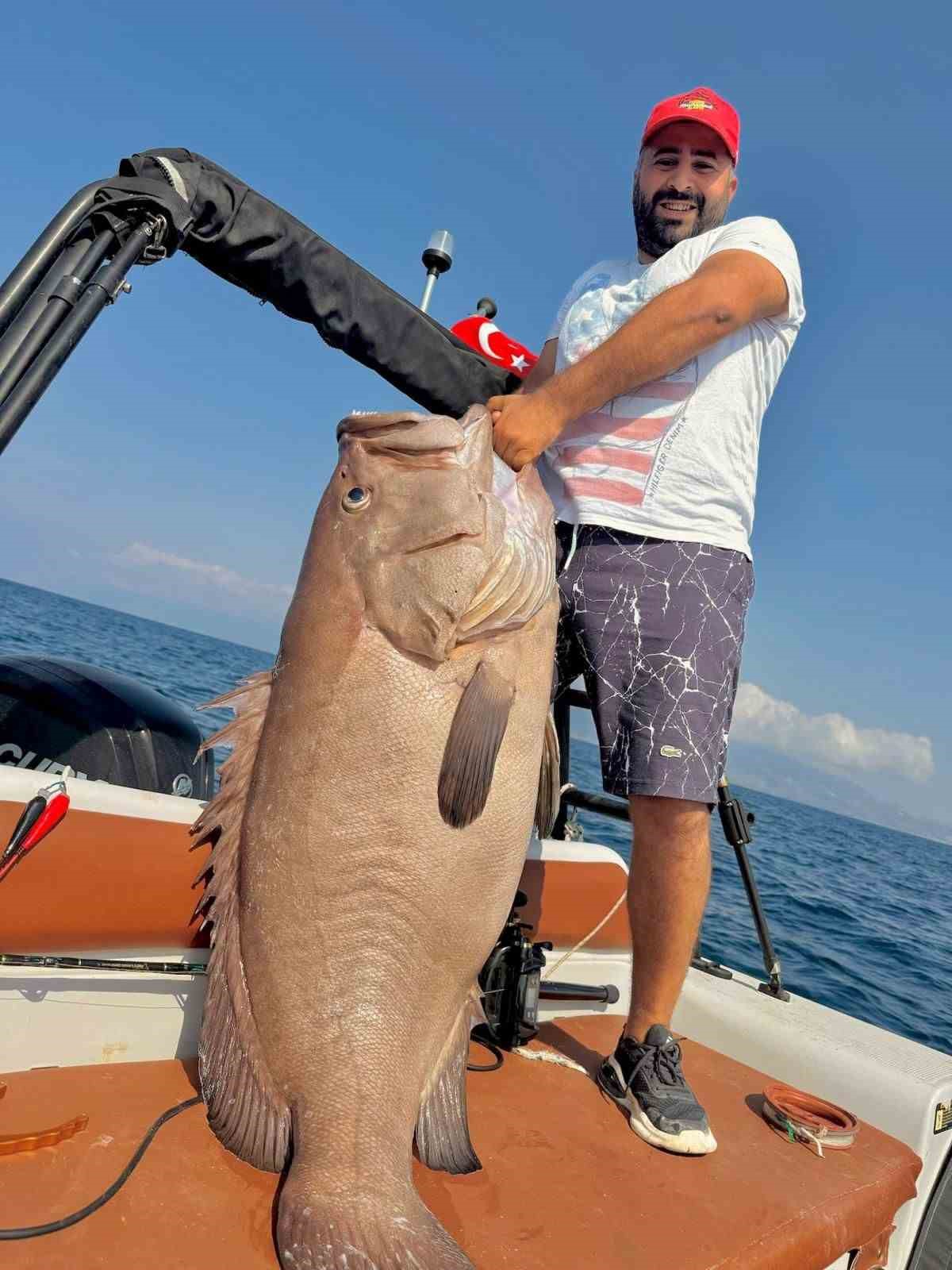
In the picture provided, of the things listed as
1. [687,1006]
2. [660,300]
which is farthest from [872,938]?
[660,300]

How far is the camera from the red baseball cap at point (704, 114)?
9.73ft

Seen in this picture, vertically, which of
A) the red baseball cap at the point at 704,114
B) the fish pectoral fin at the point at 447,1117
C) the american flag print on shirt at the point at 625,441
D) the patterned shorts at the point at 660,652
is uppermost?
the red baseball cap at the point at 704,114

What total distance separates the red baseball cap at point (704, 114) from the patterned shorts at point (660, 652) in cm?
151

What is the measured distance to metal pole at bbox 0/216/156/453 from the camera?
179 cm

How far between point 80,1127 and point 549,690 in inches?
60.9

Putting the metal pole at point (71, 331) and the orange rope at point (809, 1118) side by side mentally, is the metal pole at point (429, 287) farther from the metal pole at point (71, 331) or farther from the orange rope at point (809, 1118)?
the orange rope at point (809, 1118)

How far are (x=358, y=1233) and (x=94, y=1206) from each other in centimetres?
55

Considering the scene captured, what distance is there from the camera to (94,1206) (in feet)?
5.65

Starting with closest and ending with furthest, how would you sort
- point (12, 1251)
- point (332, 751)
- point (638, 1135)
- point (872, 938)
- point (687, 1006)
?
point (12, 1251), point (332, 751), point (638, 1135), point (687, 1006), point (872, 938)

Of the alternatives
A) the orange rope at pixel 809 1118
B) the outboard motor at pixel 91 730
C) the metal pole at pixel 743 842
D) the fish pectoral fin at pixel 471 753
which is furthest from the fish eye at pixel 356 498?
the orange rope at pixel 809 1118

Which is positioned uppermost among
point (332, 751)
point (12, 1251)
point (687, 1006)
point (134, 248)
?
point (134, 248)

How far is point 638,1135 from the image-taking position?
2520 millimetres

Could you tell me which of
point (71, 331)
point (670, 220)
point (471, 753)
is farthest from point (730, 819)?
point (71, 331)

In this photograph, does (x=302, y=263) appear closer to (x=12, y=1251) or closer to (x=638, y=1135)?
(x=12, y=1251)
